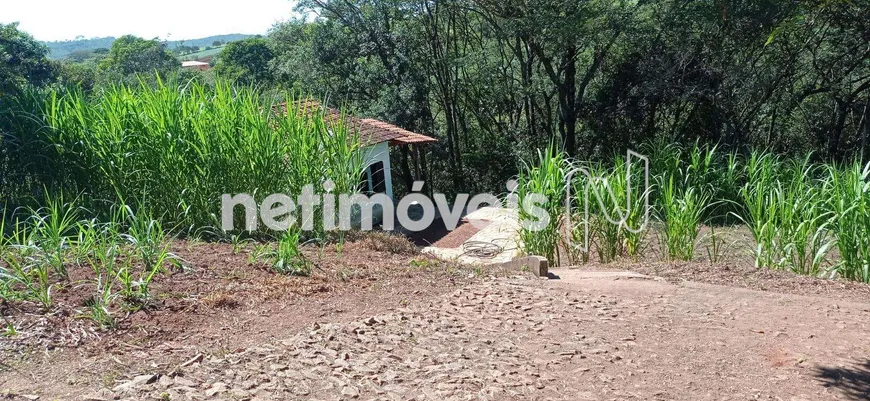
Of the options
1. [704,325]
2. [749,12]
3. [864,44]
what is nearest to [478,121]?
[749,12]

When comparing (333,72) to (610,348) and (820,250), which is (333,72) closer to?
(820,250)

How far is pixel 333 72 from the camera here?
19.6 metres

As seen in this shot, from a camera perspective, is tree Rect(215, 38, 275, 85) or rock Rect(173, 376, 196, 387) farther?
tree Rect(215, 38, 275, 85)

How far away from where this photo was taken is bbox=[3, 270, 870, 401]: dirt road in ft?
9.32

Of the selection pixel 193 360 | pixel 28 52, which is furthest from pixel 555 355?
pixel 28 52

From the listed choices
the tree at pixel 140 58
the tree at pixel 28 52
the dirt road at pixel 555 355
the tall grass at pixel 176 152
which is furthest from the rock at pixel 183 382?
the tree at pixel 140 58

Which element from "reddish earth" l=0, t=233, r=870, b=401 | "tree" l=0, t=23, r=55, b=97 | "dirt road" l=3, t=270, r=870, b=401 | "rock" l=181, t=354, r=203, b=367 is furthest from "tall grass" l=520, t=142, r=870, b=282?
"tree" l=0, t=23, r=55, b=97

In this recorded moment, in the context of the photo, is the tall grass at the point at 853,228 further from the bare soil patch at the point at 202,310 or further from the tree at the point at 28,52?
the tree at the point at 28,52

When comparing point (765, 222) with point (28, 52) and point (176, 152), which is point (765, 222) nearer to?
point (176, 152)

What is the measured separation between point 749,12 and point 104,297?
1305 cm

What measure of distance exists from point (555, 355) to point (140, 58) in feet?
108

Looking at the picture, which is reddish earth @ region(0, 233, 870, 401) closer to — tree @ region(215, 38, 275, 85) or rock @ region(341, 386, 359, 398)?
rock @ region(341, 386, 359, 398)

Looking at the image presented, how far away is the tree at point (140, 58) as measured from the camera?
29.7m

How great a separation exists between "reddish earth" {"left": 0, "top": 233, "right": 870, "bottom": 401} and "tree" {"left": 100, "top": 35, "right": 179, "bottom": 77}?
2604 cm
